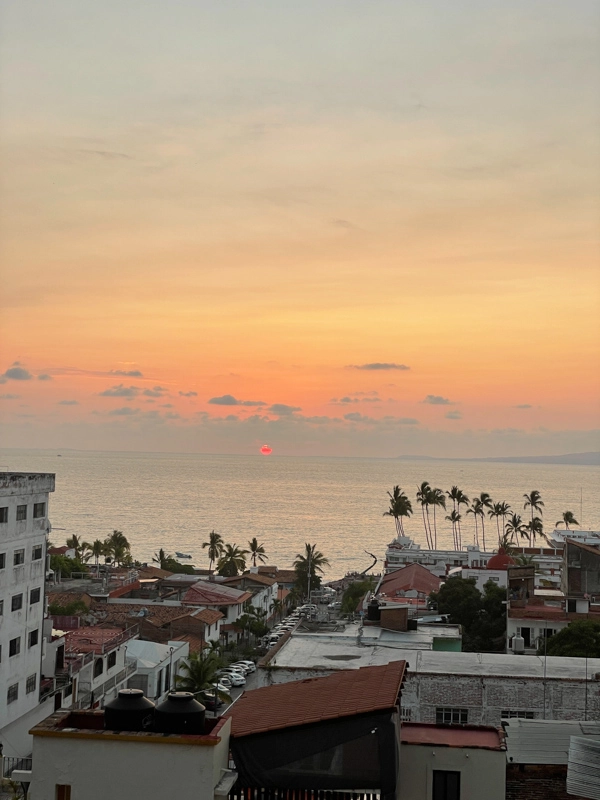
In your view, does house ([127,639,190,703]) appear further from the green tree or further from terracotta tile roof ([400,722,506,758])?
terracotta tile roof ([400,722,506,758])

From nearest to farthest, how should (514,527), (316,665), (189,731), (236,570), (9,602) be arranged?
(189,731) < (316,665) < (9,602) < (236,570) < (514,527)

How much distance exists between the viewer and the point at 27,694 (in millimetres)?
46500

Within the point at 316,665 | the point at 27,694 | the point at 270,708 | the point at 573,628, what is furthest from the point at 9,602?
the point at 270,708

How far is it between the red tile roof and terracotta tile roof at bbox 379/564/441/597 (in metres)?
54.8

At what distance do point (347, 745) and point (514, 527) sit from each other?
146682 mm

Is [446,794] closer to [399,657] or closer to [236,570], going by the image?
[399,657]

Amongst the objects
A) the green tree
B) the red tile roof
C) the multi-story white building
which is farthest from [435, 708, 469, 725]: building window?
the multi-story white building

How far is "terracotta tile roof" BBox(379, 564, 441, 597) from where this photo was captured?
75.0 m

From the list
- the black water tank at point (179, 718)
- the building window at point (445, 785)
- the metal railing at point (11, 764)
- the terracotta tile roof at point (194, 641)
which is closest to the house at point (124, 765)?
the black water tank at point (179, 718)

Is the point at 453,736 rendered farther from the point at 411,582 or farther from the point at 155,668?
the point at 411,582

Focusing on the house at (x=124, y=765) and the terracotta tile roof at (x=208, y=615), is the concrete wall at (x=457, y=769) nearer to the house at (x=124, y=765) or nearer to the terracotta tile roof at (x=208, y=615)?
the house at (x=124, y=765)

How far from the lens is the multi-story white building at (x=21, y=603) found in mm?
44281

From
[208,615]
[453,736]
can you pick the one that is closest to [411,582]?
[208,615]

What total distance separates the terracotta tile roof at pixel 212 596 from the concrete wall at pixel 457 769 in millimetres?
66561
